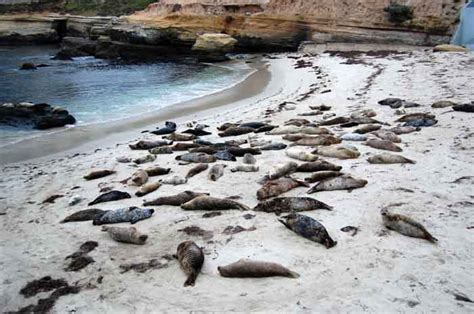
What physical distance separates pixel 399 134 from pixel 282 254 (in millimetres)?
4884

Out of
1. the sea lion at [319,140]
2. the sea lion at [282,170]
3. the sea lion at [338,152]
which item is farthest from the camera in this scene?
the sea lion at [319,140]

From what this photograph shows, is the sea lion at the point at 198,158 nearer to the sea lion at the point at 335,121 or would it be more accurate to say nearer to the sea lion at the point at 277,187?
the sea lion at the point at 277,187

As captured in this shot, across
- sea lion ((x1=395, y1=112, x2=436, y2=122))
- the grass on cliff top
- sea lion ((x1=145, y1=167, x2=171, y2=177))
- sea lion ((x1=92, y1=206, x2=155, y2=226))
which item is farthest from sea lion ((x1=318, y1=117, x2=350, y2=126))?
the grass on cliff top

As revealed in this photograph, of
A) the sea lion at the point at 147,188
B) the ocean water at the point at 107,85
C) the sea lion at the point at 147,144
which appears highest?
the sea lion at the point at 147,188

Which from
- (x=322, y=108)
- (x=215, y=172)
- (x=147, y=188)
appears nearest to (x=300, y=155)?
(x=215, y=172)

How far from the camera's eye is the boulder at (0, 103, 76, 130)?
1126 cm

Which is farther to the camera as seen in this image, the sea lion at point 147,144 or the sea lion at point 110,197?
the sea lion at point 147,144

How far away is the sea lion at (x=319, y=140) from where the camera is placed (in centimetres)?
746

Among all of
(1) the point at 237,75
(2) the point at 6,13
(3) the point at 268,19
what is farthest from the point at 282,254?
(2) the point at 6,13

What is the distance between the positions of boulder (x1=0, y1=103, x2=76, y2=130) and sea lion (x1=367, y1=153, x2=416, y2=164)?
28.6 feet

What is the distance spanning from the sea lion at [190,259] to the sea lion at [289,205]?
1170mm

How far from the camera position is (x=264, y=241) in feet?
13.5

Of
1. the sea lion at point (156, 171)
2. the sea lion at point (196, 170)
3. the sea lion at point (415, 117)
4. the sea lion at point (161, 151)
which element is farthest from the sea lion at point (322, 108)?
the sea lion at point (156, 171)

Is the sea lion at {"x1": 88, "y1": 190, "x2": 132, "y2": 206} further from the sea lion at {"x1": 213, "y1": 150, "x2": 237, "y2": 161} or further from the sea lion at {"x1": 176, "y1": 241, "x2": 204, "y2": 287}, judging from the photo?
the sea lion at {"x1": 176, "y1": 241, "x2": 204, "y2": 287}
